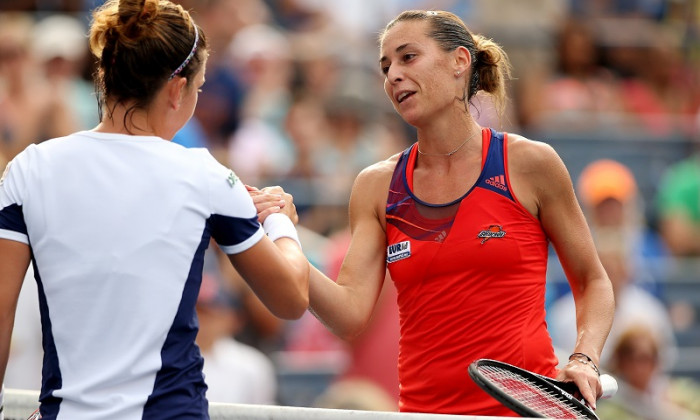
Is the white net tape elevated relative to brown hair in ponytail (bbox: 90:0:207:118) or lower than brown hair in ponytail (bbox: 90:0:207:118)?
lower

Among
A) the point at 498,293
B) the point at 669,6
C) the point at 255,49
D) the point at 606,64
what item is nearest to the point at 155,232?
the point at 498,293

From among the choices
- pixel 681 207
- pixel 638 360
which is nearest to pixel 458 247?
pixel 638 360

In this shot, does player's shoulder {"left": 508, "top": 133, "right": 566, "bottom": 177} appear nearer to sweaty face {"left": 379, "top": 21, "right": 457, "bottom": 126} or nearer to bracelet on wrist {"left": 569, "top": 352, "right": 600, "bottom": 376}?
sweaty face {"left": 379, "top": 21, "right": 457, "bottom": 126}

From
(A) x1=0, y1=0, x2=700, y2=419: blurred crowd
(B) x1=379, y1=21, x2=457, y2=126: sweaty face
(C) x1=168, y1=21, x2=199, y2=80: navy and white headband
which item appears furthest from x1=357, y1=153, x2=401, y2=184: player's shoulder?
(A) x1=0, y1=0, x2=700, y2=419: blurred crowd

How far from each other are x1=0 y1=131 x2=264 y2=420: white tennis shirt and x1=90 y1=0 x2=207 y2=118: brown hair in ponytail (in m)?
0.14

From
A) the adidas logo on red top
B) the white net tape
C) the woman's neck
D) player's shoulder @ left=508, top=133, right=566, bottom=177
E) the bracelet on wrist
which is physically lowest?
the white net tape

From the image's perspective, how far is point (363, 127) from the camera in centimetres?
852

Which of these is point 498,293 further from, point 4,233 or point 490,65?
point 4,233

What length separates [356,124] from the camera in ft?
27.9

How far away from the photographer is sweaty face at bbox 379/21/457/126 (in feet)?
11.5

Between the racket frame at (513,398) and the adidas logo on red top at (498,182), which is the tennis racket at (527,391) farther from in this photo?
the adidas logo on red top at (498,182)

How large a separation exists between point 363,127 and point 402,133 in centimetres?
69

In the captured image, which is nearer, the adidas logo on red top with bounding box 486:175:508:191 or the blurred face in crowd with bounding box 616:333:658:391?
the adidas logo on red top with bounding box 486:175:508:191

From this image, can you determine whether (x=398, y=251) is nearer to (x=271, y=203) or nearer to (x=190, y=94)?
(x=271, y=203)
